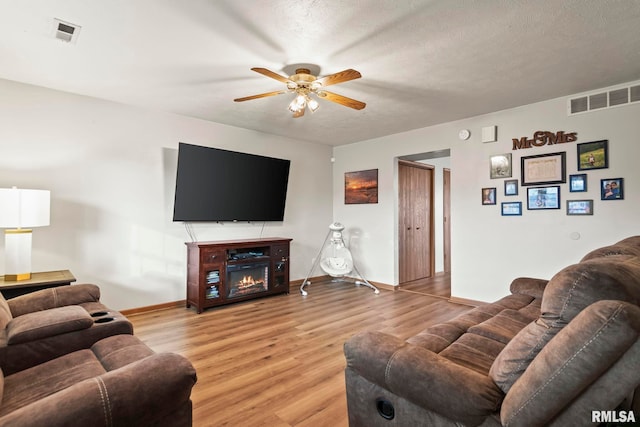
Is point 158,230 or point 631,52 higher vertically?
point 631,52

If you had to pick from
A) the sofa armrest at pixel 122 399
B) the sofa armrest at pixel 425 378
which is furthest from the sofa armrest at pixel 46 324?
the sofa armrest at pixel 425 378

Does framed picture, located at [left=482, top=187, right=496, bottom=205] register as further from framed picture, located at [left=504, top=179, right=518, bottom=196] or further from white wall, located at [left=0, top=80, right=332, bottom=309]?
white wall, located at [left=0, top=80, right=332, bottom=309]

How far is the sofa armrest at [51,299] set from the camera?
2.20 metres

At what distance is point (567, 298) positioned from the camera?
114cm

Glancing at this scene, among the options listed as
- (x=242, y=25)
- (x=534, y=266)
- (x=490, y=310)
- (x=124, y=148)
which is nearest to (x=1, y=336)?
(x=242, y=25)

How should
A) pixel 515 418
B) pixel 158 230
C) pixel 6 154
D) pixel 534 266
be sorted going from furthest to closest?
1. pixel 158 230
2. pixel 534 266
3. pixel 6 154
4. pixel 515 418

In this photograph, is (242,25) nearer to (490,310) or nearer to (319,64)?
(319,64)

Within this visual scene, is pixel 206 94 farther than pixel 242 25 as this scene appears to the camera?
Yes

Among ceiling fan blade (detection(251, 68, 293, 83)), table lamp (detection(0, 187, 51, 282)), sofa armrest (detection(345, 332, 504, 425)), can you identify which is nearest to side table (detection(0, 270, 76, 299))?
table lamp (detection(0, 187, 51, 282))

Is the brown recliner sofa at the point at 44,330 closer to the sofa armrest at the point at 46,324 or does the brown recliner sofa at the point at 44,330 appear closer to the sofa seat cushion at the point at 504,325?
the sofa armrest at the point at 46,324

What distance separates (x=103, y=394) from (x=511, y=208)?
4.32 meters

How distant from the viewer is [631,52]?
2.62 metres

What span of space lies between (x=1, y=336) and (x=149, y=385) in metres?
1.20

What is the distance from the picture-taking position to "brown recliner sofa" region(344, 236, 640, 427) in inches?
38.3
